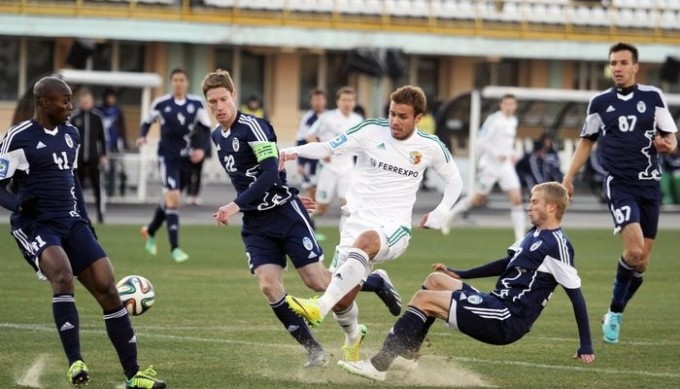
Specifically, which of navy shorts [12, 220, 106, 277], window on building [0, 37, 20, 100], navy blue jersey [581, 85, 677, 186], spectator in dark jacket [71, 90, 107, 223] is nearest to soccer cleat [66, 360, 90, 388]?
navy shorts [12, 220, 106, 277]

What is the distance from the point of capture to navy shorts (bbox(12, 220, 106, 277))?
348 inches

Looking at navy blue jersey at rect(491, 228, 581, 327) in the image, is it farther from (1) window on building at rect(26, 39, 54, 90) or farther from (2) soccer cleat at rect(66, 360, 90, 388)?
(1) window on building at rect(26, 39, 54, 90)

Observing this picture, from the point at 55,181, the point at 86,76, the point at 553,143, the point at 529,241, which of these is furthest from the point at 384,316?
the point at 553,143

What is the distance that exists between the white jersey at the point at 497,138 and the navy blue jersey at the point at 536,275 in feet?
42.3

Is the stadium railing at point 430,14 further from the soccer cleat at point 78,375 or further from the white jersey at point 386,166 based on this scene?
the soccer cleat at point 78,375

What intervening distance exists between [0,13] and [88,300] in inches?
961

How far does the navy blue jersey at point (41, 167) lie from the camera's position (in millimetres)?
8883

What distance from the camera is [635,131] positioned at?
11992 mm

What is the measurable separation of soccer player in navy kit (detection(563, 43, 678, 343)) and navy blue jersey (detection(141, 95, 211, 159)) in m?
7.27

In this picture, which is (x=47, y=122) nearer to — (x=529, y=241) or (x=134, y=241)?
(x=529, y=241)

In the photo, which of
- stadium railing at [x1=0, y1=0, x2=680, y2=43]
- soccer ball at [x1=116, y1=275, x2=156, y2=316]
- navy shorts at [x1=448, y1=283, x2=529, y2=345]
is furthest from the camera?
stadium railing at [x1=0, y1=0, x2=680, y2=43]

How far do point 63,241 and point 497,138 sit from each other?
13.9m

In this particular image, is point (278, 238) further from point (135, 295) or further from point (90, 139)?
point (90, 139)

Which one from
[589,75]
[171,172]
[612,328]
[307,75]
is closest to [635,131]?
[612,328]
